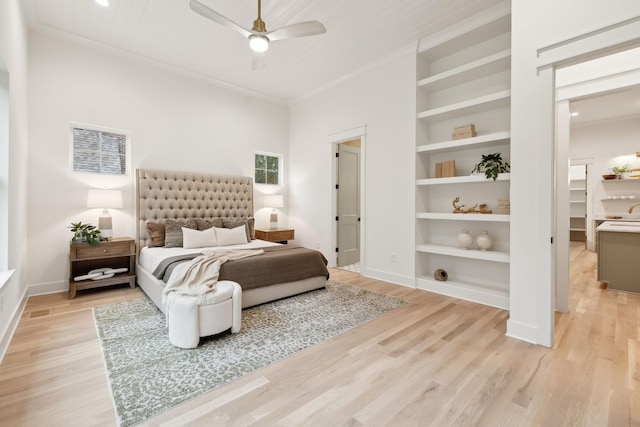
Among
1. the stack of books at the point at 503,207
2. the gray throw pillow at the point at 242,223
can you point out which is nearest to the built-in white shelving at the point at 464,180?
the stack of books at the point at 503,207

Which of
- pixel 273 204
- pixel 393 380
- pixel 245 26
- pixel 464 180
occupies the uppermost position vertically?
pixel 245 26

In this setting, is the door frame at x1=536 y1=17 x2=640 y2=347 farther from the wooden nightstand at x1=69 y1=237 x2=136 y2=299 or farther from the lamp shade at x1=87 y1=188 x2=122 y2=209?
the lamp shade at x1=87 y1=188 x2=122 y2=209

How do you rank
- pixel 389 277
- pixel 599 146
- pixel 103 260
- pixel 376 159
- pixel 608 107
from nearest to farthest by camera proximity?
pixel 103 260, pixel 389 277, pixel 376 159, pixel 608 107, pixel 599 146

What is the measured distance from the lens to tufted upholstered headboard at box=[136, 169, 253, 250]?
4336mm

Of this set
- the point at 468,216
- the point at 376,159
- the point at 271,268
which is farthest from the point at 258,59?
the point at 468,216

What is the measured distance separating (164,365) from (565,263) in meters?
4.04

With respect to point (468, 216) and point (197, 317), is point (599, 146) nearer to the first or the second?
point (468, 216)

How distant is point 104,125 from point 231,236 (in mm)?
2389

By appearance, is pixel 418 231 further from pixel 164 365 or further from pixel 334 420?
pixel 164 365

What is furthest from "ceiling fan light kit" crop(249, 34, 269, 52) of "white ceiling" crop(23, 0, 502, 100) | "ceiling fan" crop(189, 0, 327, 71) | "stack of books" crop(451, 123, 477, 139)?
"stack of books" crop(451, 123, 477, 139)

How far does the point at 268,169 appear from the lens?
606 centimetres

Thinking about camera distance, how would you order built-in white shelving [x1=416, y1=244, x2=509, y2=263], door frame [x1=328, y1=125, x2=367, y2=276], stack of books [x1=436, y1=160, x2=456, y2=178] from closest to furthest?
built-in white shelving [x1=416, y1=244, x2=509, y2=263] < stack of books [x1=436, y1=160, x2=456, y2=178] < door frame [x1=328, y1=125, x2=367, y2=276]

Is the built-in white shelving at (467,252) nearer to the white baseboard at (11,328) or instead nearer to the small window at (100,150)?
the white baseboard at (11,328)

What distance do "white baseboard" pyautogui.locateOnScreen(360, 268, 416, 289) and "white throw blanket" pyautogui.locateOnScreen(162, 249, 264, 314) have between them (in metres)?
2.35
